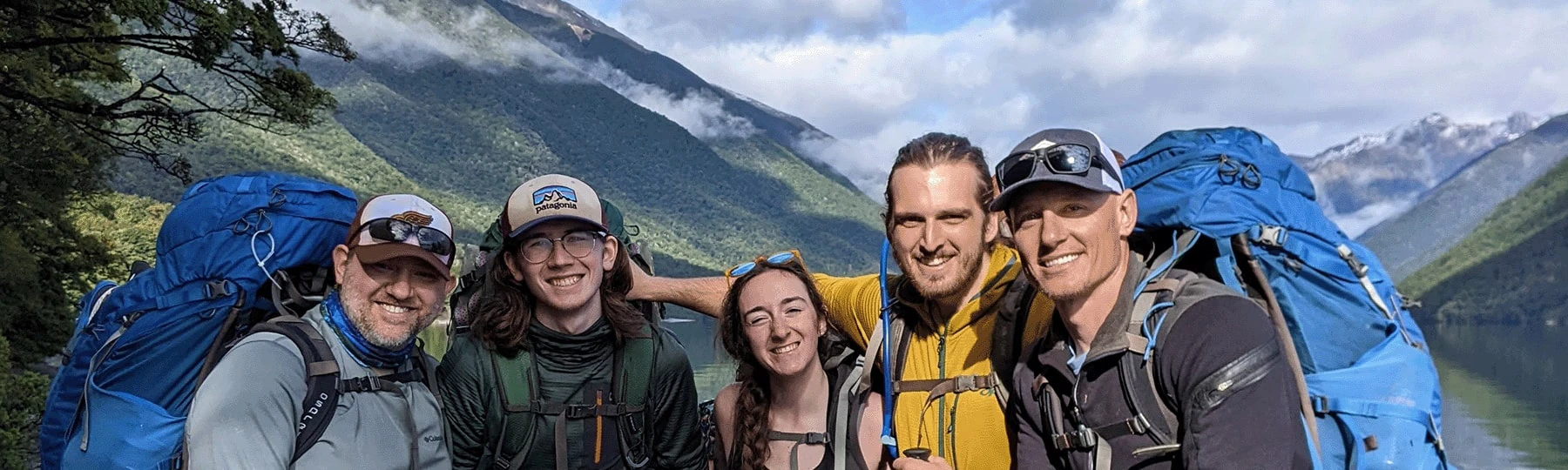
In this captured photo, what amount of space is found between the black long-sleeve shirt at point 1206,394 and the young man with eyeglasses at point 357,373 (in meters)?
1.95

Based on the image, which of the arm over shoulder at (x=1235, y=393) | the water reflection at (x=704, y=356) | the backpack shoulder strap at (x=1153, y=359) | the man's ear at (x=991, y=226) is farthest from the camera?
the water reflection at (x=704, y=356)

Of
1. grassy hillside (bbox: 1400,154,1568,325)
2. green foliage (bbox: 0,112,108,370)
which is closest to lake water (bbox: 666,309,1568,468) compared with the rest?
green foliage (bbox: 0,112,108,370)

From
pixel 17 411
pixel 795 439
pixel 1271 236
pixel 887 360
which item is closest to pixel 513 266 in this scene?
pixel 795 439

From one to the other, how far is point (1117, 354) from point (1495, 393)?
7967 cm

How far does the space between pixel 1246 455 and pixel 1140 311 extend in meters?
0.41

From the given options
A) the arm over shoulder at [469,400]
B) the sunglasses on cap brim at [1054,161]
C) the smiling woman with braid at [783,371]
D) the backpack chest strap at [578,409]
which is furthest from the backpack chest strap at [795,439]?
the sunglasses on cap brim at [1054,161]

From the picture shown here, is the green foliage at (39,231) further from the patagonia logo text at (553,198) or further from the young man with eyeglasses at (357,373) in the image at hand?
the young man with eyeglasses at (357,373)

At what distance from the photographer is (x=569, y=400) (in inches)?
162

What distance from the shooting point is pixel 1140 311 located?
2.57 m

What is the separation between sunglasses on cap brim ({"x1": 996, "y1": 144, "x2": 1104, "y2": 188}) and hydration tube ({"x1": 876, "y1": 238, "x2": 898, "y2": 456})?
944mm

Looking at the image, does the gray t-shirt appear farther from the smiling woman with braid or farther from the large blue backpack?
the large blue backpack

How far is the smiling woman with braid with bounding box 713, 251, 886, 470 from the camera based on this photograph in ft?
12.9

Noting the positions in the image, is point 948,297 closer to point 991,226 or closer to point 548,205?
point 991,226

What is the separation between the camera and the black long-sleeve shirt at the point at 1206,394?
2336mm
